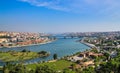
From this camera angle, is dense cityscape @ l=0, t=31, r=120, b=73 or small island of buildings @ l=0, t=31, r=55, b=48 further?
small island of buildings @ l=0, t=31, r=55, b=48

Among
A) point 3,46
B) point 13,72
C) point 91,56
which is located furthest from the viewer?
point 3,46

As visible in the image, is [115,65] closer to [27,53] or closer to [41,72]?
[41,72]

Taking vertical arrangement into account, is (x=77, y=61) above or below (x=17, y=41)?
below

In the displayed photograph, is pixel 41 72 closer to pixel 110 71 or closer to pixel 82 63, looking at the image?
pixel 110 71

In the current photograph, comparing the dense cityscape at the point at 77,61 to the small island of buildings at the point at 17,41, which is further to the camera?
the small island of buildings at the point at 17,41

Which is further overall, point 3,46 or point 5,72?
point 3,46

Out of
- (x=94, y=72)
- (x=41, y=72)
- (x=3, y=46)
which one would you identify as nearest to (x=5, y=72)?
(x=41, y=72)

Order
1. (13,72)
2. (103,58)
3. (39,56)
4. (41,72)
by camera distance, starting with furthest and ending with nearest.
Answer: (39,56) < (103,58) < (13,72) < (41,72)

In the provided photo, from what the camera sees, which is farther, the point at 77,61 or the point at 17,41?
the point at 17,41

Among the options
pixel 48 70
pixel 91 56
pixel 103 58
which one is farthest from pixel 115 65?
pixel 91 56
